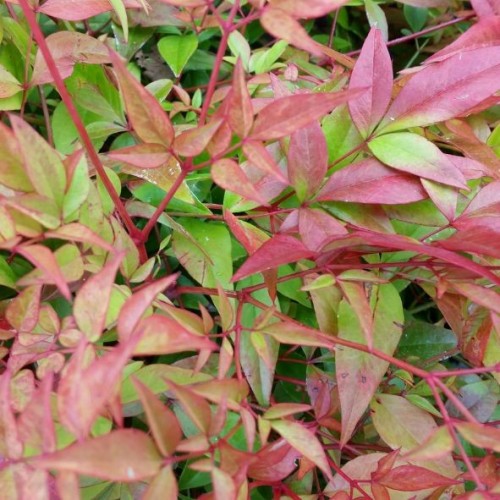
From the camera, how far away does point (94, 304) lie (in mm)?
377

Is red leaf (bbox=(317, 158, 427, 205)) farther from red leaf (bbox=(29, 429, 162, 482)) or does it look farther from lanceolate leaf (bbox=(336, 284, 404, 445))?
red leaf (bbox=(29, 429, 162, 482))

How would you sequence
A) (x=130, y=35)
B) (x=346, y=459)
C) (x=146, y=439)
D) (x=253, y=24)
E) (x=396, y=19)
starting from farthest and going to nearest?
(x=396, y=19)
(x=253, y=24)
(x=130, y=35)
(x=346, y=459)
(x=146, y=439)

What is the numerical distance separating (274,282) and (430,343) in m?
0.25

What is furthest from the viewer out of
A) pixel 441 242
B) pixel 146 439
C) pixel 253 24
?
pixel 253 24

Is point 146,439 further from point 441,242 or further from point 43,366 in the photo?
point 441,242

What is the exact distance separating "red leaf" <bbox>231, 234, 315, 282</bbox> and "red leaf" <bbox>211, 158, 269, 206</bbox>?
0.24ft

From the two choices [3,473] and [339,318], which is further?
[339,318]

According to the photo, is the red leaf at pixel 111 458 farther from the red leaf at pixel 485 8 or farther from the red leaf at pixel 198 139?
the red leaf at pixel 485 8

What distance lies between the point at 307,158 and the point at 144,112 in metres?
0.17

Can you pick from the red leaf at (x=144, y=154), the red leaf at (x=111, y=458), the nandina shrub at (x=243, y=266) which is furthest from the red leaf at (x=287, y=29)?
the red leaf at (x=111, y=458)

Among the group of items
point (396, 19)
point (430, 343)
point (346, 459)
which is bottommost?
point (346, 459)

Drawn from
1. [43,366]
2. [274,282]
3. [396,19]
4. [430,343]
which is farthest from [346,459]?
[396,19]

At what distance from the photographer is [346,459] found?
0.69 metres

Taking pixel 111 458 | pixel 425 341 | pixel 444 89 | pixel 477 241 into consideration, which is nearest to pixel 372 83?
pixel 444 89
